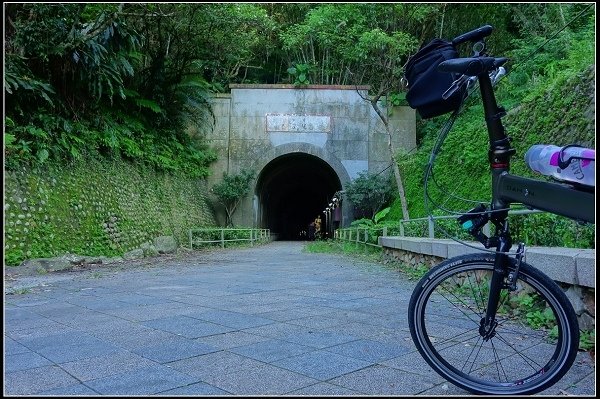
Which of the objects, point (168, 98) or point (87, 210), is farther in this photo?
point (168, 98)

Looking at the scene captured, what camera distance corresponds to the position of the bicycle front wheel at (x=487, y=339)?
2020 mm

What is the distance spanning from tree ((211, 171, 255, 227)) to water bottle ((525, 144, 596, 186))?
16560 millimetres

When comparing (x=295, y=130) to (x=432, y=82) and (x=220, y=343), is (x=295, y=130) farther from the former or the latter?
(x=432, y=82)

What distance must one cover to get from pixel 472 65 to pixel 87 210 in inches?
392

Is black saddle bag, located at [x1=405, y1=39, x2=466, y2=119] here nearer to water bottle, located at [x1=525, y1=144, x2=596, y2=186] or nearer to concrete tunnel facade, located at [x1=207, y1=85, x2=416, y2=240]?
water bottle, located at [x1=525, y1=144, x2=596, y2=186]

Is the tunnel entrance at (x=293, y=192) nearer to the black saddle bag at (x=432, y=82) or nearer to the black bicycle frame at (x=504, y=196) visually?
the black saddle bag at (x=432, y=82)

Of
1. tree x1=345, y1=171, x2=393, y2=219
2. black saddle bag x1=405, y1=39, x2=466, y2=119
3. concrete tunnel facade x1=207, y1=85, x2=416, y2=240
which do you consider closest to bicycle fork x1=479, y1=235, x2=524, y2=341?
black saddle bag x1=405, y1=39, x2=466, y2=119

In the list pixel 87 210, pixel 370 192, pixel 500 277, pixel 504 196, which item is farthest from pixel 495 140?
pixel 370 192

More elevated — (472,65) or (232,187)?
(472,65)

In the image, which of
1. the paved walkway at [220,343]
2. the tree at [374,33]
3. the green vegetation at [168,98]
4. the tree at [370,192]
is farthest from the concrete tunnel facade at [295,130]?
the paved walkway at [220,343]

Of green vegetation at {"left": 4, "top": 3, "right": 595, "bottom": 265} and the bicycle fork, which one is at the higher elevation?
green vegetation at {"left": 4, "top": 3, "right": 595, "bottom": 265}

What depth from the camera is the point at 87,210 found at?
10281 mm

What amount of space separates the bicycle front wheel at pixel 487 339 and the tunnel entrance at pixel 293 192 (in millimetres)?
17438

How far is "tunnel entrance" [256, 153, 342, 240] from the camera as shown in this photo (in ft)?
73.9
